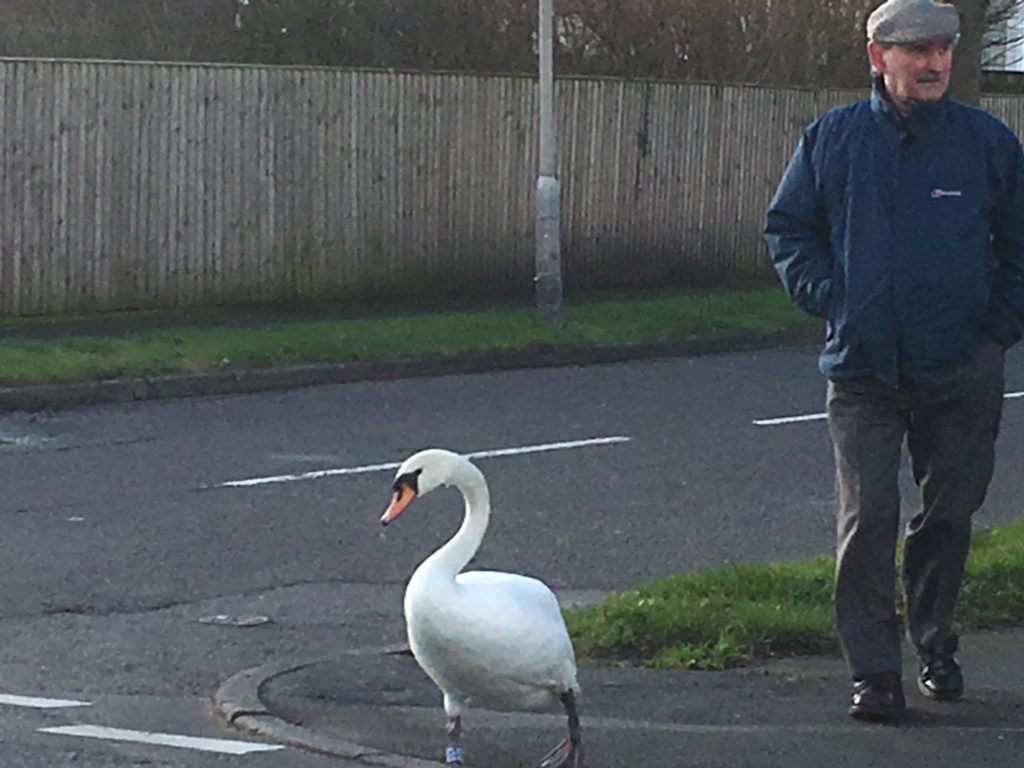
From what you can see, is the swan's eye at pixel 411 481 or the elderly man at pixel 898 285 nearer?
the swan's eye at pixel 411 481

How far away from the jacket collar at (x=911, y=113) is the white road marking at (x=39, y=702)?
9.27ft

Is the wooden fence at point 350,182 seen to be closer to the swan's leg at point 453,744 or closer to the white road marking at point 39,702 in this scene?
the white road marking at point 39,702

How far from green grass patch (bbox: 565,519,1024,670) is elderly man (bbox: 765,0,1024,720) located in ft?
2.95

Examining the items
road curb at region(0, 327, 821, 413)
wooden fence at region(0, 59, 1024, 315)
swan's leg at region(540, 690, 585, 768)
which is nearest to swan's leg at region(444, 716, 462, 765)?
swan's leg at region(540, 690, 585, 768)

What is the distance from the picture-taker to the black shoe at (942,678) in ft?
21.8

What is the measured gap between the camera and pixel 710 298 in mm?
20922

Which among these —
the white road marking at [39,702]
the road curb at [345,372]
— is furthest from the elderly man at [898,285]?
the road curb at [345,372]

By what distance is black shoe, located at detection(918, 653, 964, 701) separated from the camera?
666 cm

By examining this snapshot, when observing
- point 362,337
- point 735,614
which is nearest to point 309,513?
point 735,614

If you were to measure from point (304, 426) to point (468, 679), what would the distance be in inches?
308

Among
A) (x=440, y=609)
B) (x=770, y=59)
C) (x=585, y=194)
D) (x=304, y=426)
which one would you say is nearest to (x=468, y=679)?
(x=440, y=609)

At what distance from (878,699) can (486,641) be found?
134 centimetres

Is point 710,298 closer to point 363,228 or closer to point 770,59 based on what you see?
point 363,228

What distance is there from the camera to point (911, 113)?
6395 mm
